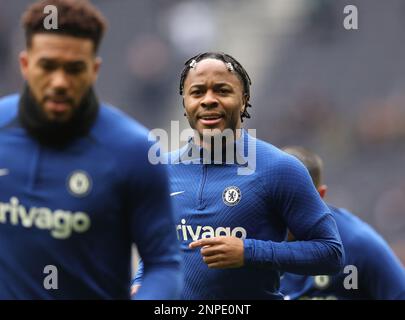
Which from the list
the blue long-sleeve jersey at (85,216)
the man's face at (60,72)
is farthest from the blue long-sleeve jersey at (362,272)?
the man's face at (60,72)

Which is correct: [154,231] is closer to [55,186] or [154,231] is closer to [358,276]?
[55,186]

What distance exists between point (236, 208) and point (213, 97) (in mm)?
551

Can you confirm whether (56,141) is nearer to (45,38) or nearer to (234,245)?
(45,38)

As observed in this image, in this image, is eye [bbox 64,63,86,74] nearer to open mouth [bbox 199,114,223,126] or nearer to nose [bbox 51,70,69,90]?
nose [bbox 51,70,69,90]

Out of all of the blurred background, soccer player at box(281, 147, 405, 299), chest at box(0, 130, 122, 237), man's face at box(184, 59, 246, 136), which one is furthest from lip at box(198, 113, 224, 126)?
the blurred background

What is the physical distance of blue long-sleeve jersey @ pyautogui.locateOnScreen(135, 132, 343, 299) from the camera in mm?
4879

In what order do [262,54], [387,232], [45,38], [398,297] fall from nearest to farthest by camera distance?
[45,38] < [398,297] < [387,232] < [262,54]

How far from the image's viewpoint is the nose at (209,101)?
16.5 feet

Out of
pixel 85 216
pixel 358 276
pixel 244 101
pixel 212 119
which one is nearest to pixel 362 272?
pixel 358 276

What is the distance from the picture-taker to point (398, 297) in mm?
6035

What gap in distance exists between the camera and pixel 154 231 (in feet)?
12.3

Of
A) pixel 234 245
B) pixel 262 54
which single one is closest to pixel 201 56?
pixel 234 245

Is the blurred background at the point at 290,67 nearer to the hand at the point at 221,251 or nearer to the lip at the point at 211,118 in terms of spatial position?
the lip at the point at 211,118

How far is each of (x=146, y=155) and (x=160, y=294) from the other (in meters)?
0.51
